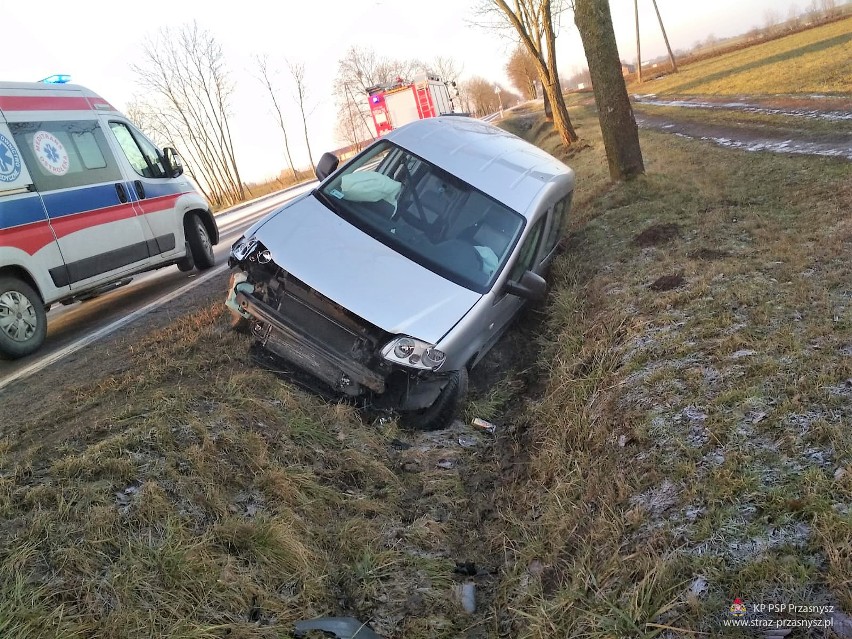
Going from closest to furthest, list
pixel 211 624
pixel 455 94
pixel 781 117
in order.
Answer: pixel 211 624, pixel 781 117, pixel 455 94

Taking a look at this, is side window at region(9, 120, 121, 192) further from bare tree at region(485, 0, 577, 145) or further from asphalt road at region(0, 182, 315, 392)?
bare tree at region(485, 0, 577, 145)

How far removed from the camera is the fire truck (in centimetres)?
2291

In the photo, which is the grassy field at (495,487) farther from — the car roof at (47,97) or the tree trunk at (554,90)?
the tree trunk at (554,90)

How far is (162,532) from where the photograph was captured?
2758 millimetres

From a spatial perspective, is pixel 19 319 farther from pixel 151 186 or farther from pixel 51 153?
pixel 151 186

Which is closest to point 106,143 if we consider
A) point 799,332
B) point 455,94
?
point 799,332

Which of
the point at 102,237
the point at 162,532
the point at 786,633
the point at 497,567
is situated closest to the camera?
the point at 786,633

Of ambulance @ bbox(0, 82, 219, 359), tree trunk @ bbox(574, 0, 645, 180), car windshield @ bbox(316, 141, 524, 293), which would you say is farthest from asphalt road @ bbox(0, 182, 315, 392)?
tree trunk @ bbox(574, 0, 645, 180)

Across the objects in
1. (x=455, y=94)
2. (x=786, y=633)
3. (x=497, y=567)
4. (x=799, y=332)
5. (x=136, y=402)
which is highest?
(x=455, y=94)

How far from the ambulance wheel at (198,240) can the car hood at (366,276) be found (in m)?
3.82

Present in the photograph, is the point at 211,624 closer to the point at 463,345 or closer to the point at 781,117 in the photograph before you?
the point at 463,345

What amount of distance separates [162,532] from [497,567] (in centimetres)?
176

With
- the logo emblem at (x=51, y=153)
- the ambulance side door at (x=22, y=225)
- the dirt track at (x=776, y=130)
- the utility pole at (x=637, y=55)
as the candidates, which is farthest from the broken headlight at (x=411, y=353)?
the utility pole at (x=637, y=55)

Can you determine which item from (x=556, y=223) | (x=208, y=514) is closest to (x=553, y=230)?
(x=556, y=223)
